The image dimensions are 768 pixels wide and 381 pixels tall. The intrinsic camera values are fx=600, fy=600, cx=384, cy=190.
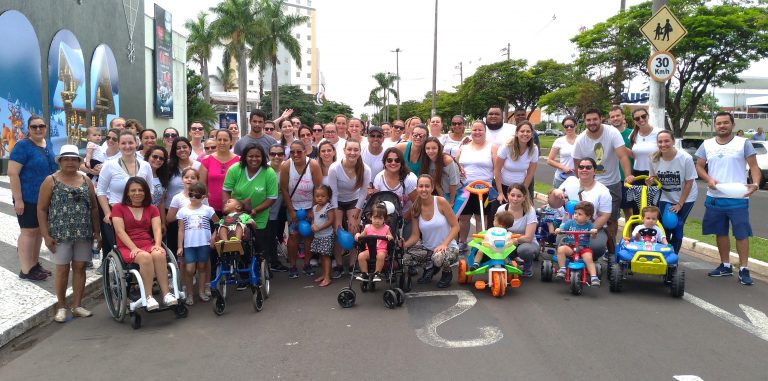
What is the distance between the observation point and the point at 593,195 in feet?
24.1

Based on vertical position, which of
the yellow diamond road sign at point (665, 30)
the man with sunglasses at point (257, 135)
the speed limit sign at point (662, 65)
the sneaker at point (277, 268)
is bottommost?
the sneaker at point (277, 268)

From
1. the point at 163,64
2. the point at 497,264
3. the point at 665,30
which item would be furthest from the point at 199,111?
the point at 497,264

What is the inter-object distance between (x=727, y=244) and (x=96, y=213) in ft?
24.7

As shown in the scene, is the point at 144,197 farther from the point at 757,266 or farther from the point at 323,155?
the point at 757,266

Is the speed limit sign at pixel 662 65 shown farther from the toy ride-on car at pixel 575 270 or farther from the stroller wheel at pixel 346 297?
the stroller wheel at pixel 346 297

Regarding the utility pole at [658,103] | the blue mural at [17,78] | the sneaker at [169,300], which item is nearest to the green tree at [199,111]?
the blue mural at [17,78]

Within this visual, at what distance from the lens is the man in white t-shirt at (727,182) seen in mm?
7418

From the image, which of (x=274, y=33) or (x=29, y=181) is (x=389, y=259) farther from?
(x=274, y=33)

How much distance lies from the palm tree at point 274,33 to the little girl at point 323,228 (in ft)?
123

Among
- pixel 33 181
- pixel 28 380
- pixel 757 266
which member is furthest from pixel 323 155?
pixel 757 266

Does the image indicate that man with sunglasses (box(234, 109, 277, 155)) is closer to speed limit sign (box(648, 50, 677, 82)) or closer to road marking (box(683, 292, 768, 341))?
road marking (box(683, 292, 768, 341))

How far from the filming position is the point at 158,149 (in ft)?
22.9

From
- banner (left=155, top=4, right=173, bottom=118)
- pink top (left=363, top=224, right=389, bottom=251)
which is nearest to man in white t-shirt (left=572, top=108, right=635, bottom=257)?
pink top (left=363, top=224, right=389, bottom=251)

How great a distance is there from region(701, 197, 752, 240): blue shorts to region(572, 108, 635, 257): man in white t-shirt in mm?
1083
